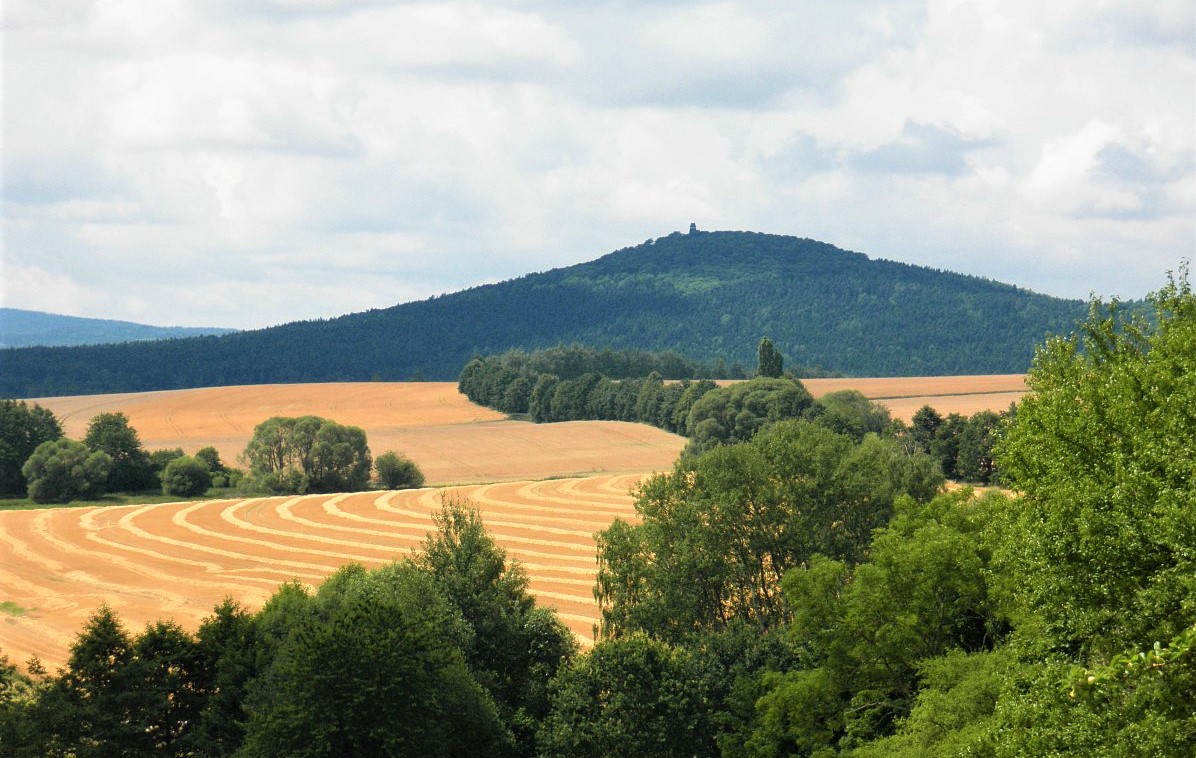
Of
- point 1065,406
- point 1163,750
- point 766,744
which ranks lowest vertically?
point 766,744

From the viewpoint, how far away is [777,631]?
42.6 meters

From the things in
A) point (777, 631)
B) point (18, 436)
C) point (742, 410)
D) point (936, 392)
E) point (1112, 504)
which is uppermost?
point (1112, 504)

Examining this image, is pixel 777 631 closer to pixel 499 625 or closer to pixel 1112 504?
pixel 499 625

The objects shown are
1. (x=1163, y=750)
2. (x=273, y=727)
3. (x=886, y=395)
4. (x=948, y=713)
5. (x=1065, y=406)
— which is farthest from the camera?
(x=886, y=395)

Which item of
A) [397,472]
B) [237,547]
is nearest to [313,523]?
[237,547]

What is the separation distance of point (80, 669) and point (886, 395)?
145103mm

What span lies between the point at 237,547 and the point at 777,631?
152 ft

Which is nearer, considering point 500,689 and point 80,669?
point 80,669

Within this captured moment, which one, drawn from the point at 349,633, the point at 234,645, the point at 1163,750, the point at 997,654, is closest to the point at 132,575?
the point at 234,645

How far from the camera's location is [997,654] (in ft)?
103

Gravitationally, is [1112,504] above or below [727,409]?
above

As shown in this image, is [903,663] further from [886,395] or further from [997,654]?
[886,395]

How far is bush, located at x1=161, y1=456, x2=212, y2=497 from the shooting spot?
375ft

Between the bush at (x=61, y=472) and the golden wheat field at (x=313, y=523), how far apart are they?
14414mm
